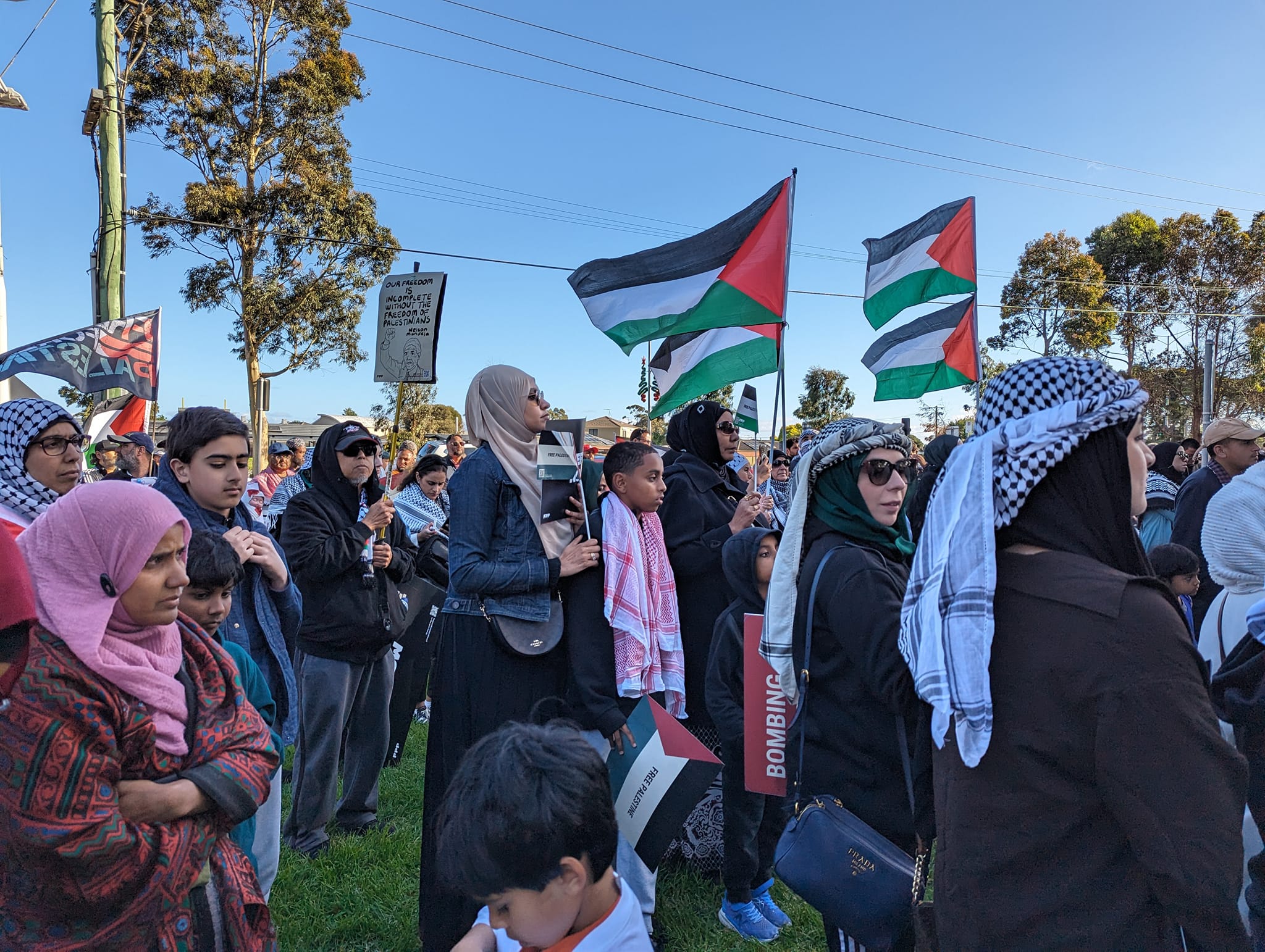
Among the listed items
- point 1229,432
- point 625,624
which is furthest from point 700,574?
point 1229,432

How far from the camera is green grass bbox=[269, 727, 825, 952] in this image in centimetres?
335

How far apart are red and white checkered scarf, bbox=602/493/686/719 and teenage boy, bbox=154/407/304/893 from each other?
3.88 ft

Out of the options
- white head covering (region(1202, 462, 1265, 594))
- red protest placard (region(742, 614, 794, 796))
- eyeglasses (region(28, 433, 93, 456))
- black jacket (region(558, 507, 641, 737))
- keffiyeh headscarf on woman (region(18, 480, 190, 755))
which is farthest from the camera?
eyeglasses (region(28, 433, 93, 456))

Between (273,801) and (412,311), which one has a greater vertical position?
(412,311)

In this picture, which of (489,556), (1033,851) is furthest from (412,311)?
(1033,851)

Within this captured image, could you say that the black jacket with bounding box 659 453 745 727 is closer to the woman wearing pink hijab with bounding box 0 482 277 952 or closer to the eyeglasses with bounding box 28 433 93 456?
the woman wearing pink hijab with bounding box 0 482 277 952

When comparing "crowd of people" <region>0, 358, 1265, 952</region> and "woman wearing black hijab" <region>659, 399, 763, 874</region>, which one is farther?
"woman wearing black hijab" <region>659, 399, 763, 874</region>

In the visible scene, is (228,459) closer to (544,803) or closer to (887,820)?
(544,803)

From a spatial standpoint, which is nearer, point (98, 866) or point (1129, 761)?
point (1129, 761)

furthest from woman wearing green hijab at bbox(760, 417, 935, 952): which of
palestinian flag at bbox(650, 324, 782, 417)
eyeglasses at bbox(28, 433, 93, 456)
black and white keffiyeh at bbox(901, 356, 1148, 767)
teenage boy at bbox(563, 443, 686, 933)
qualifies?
eyeglasses at bbox(28, 433, 93, 456)

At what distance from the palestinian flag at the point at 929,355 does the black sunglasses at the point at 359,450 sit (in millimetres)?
4169

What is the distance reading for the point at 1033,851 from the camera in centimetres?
144

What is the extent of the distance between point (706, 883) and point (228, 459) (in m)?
2.85

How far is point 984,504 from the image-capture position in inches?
59.8
